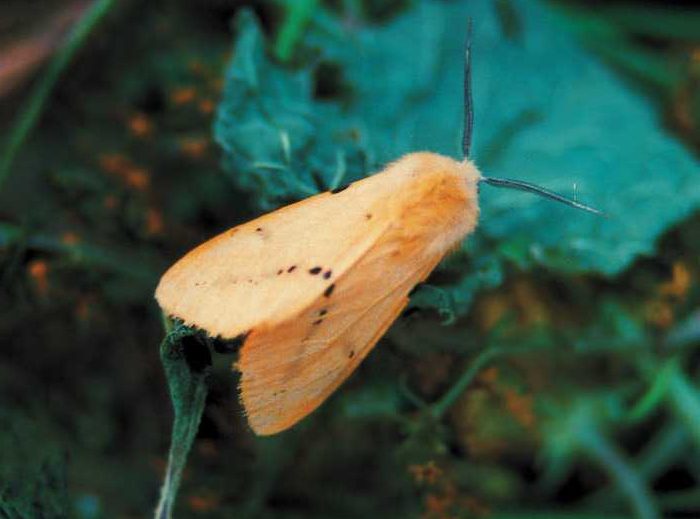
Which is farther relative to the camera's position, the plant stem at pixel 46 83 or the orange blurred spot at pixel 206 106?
the orange blurred spot at pixel 206 106

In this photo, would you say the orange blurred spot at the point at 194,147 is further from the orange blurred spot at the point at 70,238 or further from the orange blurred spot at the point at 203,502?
the orange blurred spot at the point at 203,502

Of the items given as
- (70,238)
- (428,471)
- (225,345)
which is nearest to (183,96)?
(70,238)

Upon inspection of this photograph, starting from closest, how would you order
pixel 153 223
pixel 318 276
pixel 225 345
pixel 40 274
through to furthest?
pixel 318 276
pixel 225 345
pixel 40 274
pixel 153 223

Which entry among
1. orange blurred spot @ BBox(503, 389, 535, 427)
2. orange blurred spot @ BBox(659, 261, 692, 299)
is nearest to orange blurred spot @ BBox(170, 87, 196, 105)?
orange blurred spot @ BBox(503, 389, 535, 427)

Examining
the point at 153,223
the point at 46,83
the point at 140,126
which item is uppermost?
the point at 46,83

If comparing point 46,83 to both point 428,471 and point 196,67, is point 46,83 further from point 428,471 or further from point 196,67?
point 428,471

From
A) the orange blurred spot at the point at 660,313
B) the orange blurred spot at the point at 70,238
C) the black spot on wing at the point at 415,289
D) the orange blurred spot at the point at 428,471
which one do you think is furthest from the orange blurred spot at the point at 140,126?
the orange blurred spot at the point at 660,313

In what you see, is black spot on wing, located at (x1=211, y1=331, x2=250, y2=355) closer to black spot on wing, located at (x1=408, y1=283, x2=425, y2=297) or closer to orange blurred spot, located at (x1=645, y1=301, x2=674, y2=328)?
black spot on wing, located at (x1=408, y1=283, x2=425, y2=297)

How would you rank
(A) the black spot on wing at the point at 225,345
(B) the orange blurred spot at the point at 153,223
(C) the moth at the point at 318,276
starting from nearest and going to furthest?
(C) the moth at the point at 318,276 < (A) the black spot on wing at the point at 225,345 < (B) the orange blurred spot at the point at 153,223
